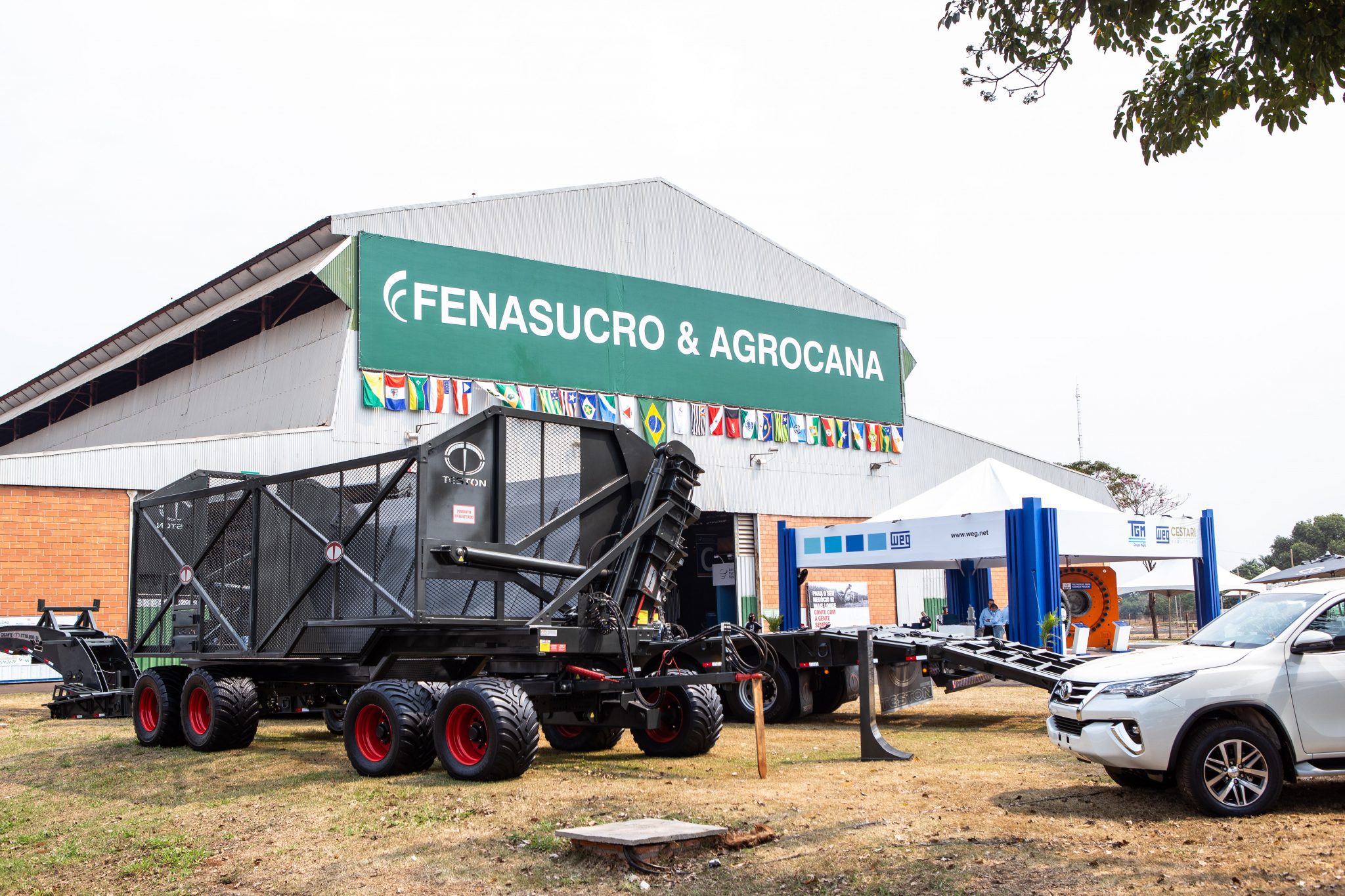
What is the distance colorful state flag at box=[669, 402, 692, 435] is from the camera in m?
30.0

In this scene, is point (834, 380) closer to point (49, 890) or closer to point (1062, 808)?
point (1062, 808)

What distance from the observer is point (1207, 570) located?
20672 millimetres

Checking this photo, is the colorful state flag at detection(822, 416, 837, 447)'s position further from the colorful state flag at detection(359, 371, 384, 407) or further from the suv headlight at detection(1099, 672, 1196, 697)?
the suv headlight at detection(1099, 672, 1196, 697)

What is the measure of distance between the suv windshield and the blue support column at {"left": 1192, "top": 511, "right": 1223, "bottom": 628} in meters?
12.1

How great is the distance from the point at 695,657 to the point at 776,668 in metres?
3.13

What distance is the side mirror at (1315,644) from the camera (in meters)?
8.12

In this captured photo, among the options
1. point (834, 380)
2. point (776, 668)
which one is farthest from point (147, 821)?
point (834, 380)

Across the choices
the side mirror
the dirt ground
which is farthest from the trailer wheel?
the side mirror

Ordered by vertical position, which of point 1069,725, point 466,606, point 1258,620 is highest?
point 466,606

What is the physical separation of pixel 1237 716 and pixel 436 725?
620cm

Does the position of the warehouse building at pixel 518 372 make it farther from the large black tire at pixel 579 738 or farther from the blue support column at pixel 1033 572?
the blue support column at pixel 1033 572

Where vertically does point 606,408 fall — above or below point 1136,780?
above

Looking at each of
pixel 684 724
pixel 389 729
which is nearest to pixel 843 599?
pixel 684 724

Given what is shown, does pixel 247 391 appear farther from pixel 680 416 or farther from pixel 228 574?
pixel 228 574
